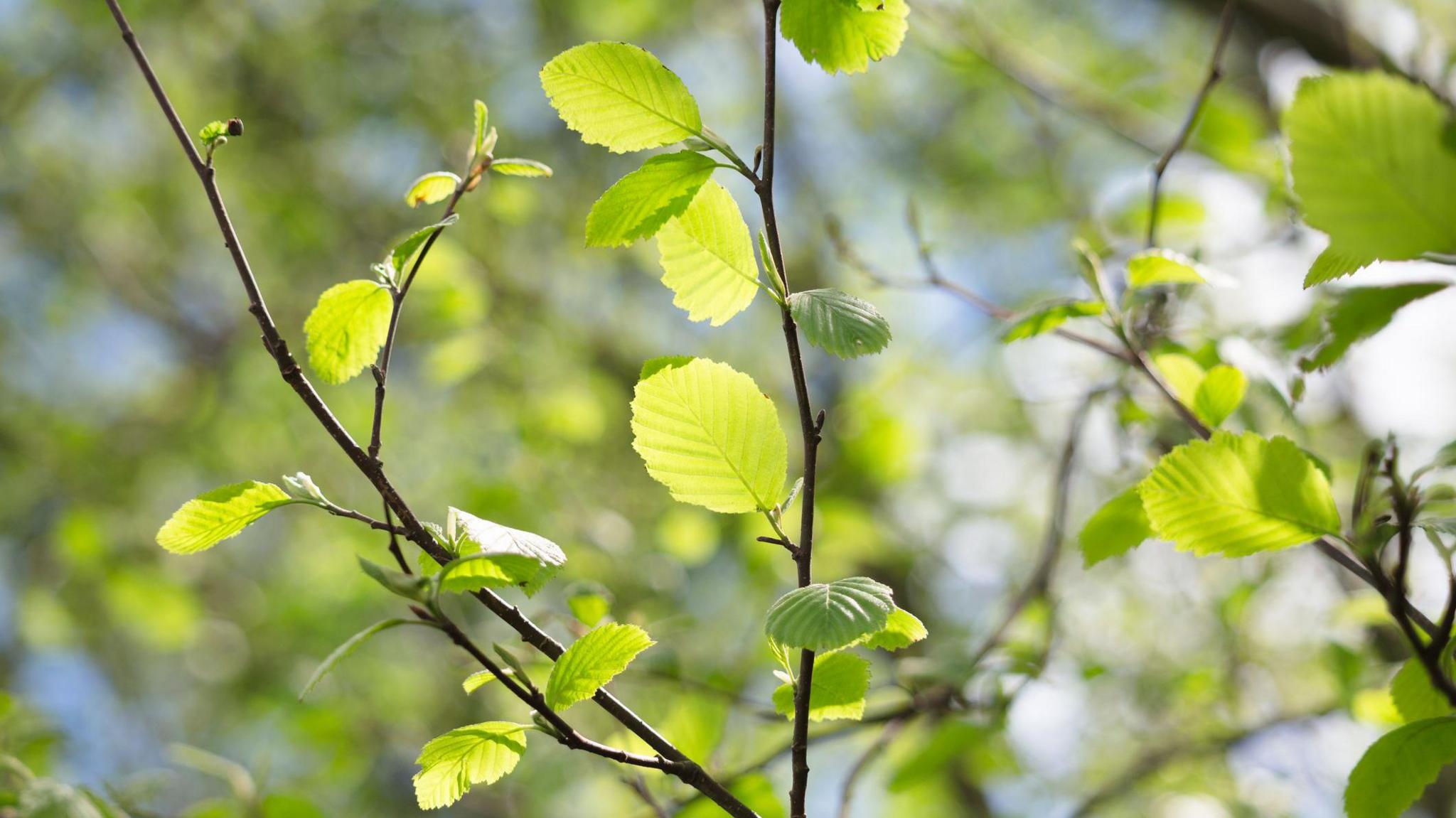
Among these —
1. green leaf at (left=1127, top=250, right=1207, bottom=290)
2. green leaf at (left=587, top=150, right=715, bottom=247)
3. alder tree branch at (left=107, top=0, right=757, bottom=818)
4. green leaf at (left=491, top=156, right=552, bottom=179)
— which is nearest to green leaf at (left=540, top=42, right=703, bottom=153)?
green leaf at (left=587, top=150, right=715, bottom=247)

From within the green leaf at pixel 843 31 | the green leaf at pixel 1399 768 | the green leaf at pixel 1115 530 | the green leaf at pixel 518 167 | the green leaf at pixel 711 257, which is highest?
the green leaf at pixel 518 167

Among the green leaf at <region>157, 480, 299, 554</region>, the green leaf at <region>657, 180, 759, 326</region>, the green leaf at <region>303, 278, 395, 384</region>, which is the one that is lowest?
the green leaf at <region>157, 480, 299, 554</region>

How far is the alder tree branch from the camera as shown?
1.88 ft

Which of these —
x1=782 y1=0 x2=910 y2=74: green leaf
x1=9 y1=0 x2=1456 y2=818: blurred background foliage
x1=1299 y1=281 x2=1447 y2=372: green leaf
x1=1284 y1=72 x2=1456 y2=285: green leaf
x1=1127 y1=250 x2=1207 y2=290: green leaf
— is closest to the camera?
x1=1284 y1=72 x2=1456 y2=285: green leaf

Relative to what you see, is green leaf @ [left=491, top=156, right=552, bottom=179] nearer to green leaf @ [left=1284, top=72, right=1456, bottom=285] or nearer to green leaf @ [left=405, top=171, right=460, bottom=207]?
green leaf @ [left=405, top=171, right=460, bottom=207]

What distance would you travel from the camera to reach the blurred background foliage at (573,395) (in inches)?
84.7

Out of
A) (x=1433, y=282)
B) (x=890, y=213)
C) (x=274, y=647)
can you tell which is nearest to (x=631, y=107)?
(x=1433, y=282)

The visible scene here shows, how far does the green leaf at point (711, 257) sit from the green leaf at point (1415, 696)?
601 mm

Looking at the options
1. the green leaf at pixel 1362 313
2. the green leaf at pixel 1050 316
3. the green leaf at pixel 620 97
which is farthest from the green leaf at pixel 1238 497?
the green leaf at pixel 620 97

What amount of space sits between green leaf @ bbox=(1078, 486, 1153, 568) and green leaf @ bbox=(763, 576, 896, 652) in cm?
38

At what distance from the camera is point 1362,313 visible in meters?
0.55

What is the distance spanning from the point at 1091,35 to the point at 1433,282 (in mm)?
4657

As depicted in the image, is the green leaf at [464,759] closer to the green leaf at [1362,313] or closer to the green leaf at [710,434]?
the green leaf at [710,434]

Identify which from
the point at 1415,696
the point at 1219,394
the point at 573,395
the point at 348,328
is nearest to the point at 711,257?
the point at 348,328
